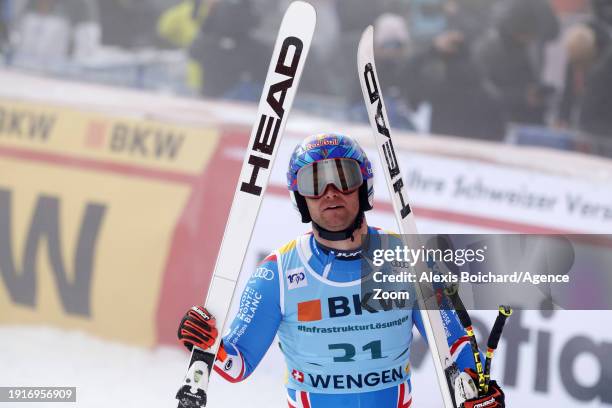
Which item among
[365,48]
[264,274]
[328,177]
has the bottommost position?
[264,274]

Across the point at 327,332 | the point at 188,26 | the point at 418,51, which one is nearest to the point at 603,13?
the point at 418,51

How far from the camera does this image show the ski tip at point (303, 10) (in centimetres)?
374

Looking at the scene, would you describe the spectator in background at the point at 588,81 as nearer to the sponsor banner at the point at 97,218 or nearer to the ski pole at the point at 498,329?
the sponsor banner at the point at 97,218

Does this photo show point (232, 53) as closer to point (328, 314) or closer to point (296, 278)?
point (296, 278)

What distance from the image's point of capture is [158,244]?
646cm

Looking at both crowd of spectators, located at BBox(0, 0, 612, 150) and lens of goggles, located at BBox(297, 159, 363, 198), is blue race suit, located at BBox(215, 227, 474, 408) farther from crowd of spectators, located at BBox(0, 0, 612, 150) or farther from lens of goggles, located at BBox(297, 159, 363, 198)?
crowd of spectators, located at BBox(0, 0, 612, 150)

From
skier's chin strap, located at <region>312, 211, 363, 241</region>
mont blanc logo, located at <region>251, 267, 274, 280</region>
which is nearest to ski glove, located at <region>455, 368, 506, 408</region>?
skier's chin strap, located at <region>312, 211, 363, 241</region>

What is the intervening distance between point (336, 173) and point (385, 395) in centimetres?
87

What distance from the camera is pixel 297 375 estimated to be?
3.55 metres

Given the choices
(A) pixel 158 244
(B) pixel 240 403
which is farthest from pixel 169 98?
(B) pixel 240 403

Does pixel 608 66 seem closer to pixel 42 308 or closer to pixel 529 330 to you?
pixel 529 330

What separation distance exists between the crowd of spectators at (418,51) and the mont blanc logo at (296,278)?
3.27 meters

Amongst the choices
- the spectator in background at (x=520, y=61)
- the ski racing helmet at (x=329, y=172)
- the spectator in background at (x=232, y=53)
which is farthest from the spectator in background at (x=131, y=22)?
the ski racing helmet at (x=329, y=172)

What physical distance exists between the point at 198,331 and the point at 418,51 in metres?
4.04
